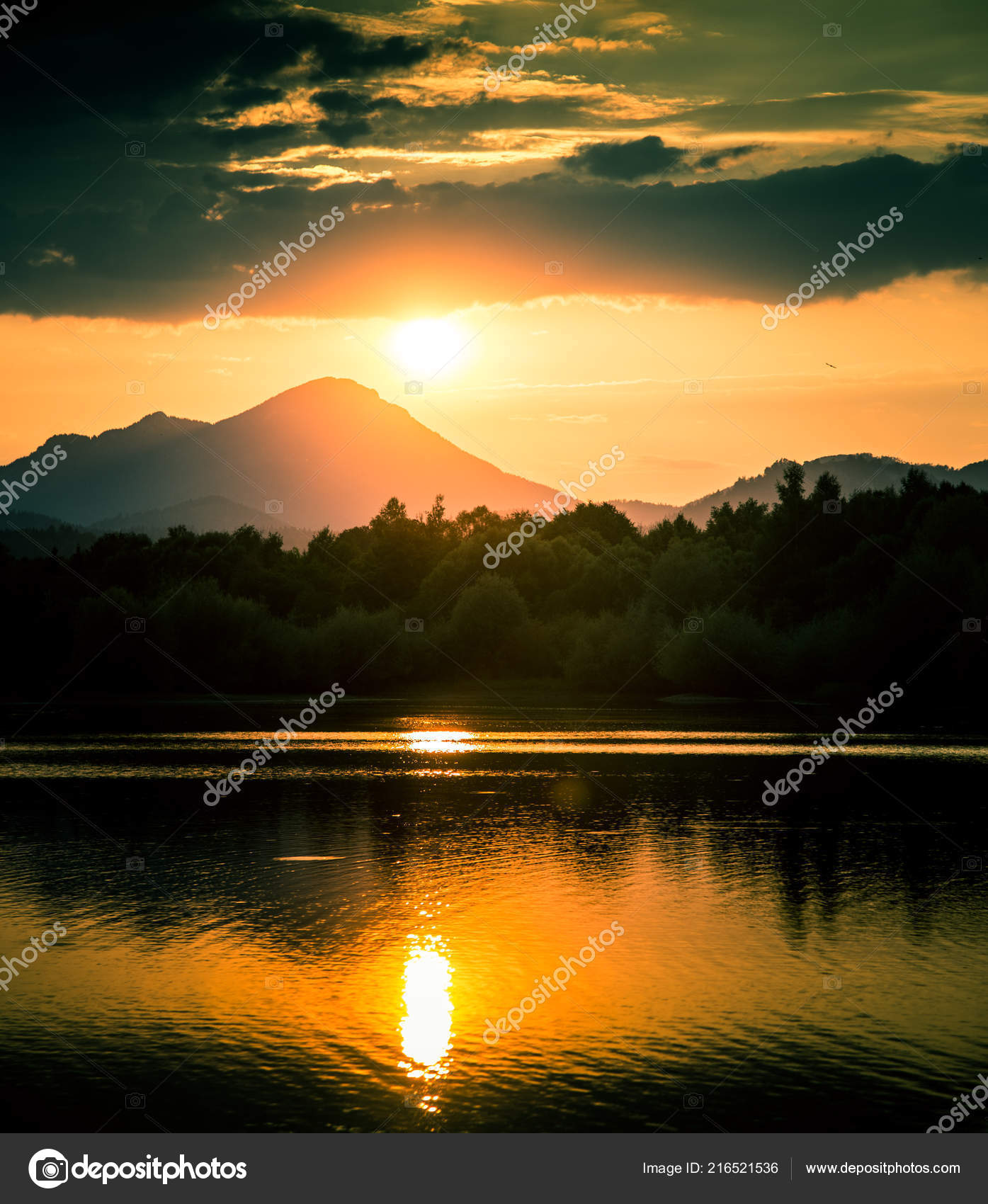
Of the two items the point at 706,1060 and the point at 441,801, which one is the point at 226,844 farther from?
the point at 706,1060

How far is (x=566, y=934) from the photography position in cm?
1956

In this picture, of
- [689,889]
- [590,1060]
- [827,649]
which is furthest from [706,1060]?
[827,649]

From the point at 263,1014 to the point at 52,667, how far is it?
4553 inches

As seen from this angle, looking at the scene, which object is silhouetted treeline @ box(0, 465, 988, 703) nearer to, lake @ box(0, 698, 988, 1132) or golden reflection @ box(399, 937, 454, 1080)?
lake @ box(0, 698, 988, 1132)

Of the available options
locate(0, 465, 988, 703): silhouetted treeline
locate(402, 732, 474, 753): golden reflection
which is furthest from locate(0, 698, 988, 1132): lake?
locate(0, 465, 988, 703): silhouetted treeline

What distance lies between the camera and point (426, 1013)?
1539cm

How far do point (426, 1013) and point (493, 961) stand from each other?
2.73 meters
